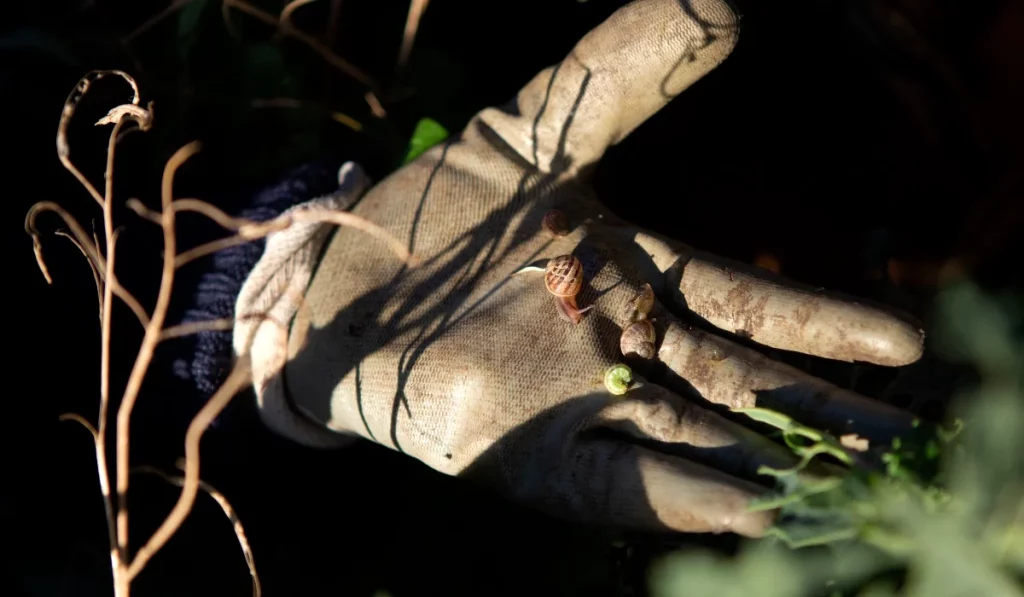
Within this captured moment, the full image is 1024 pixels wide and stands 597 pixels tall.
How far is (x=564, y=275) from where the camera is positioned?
1.34 meters

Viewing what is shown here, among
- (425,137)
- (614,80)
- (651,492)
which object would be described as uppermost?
(614,80)

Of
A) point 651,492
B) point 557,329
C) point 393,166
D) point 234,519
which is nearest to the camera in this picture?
point 234,519

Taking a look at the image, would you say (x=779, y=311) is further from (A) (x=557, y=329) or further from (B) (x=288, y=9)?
(B) (x=288, y=9)

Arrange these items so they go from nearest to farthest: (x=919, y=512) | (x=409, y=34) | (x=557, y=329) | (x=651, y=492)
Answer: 1. (x=919, y=512)
2. (x=651, y=492)
3. (x=557, y=329)
4. (x=409, y=34)

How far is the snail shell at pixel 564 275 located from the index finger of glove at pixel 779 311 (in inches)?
8.1

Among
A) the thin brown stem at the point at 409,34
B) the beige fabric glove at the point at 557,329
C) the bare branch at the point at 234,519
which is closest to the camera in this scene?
the bare branch at the point at 234,519

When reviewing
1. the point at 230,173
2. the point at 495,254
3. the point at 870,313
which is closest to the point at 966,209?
the point at 870,313

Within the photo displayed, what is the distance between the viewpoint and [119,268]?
5.15ft

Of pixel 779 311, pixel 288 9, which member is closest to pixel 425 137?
pixel 288 9

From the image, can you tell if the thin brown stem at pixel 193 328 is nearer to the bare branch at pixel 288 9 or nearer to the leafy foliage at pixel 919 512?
the bare branch at pixel 288 9

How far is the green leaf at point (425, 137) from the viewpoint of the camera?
1817 millimetres

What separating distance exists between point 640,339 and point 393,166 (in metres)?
0.92

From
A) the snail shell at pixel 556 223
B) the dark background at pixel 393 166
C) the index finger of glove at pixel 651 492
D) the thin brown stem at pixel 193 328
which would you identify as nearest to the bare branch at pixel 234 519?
the thin brown stem at pixel 193 328

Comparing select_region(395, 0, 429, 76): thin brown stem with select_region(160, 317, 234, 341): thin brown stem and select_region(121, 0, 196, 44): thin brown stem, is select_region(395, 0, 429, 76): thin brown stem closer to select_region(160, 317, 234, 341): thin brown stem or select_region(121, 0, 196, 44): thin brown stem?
select_region(121, 0, 196, 44): thin brown stem
